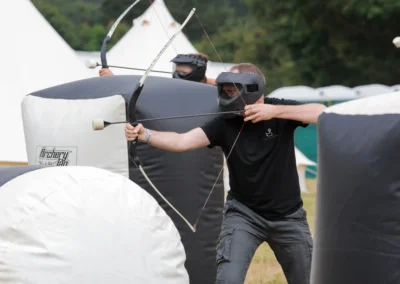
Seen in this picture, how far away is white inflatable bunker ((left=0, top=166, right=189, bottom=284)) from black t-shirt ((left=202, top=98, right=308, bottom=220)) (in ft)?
4.78

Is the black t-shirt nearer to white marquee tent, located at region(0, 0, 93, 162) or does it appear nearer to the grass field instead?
the grass field

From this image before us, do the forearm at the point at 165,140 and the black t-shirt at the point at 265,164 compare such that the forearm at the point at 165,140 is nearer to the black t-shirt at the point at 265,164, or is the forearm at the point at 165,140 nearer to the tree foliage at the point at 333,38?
the black t-shirt at the point at 265,164

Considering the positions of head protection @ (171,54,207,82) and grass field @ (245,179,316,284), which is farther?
grass field @ (245,179,316,284)

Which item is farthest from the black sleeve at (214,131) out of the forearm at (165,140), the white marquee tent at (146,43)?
the white marquee tent at (146,43)

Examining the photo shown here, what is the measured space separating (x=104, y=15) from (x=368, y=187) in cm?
8711

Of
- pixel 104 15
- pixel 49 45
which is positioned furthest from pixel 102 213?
pixel 104 15

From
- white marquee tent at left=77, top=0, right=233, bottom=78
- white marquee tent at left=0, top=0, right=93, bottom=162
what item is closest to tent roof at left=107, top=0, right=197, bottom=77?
white marquee tent at left=77, top=0, right=233, bottom=78

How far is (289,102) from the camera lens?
638 centimetres

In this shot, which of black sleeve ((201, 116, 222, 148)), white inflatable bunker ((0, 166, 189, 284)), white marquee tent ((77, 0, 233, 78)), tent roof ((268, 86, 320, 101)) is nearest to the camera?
white inflatable bunker ((0, 166, 189, 284))

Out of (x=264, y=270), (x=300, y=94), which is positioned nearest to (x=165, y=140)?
(x=264, y=270)

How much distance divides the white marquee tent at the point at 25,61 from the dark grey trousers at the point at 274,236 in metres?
7.85

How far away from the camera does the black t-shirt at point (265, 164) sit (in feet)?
20.9

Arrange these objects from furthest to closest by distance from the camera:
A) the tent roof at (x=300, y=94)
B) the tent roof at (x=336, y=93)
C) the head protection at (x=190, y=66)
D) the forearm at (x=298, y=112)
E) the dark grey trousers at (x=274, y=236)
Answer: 1. the tent roof at (x=300, y=94)
2. the tent roof at (x=336, y=93)
3. the head protection at (x=190, y=66)
4. the dark grey trousers at (x=274, y=236)
5. the forearm at (x=298, y=112)

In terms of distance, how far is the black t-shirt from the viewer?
251 inches
